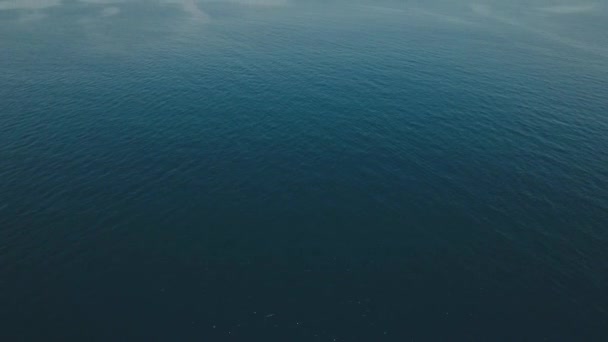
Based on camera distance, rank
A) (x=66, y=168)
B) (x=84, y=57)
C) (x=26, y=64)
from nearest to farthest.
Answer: (x=66, y=168) < (x=26, y=64) < (x=84, y=57)

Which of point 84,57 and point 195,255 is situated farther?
point 84,57

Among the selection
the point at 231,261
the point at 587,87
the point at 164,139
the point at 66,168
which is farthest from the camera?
the point at 587,87

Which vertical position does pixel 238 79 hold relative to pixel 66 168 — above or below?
above

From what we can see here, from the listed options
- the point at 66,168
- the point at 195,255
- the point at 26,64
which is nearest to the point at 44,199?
the point at 66,168

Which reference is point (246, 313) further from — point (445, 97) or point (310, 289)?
point (445, 97)

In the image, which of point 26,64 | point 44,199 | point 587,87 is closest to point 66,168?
point 44,199

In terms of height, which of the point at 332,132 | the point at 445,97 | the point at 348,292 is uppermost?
the point at 445,97

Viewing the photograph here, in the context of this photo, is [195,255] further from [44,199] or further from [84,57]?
[84,57]
